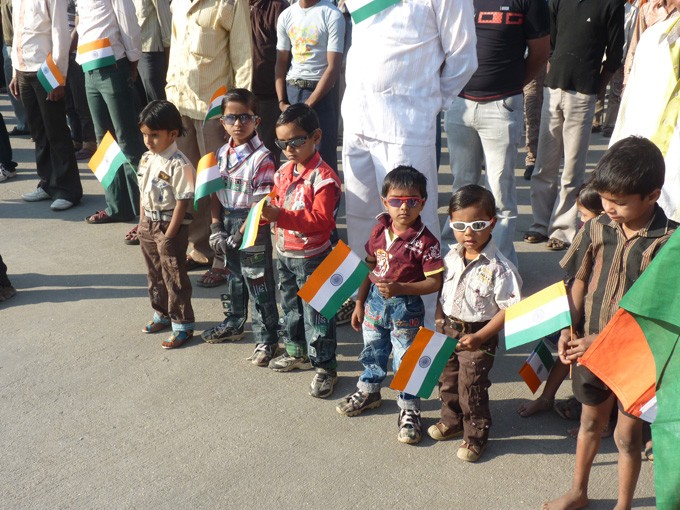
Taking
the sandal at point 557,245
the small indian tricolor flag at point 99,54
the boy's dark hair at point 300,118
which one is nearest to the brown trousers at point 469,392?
the boy's dark hair at point 300,118

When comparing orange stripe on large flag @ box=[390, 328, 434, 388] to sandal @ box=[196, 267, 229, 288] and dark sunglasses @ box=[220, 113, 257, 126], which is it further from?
sandal @ box=[196, 267, 229, 288]

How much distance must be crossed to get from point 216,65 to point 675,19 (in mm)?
3000

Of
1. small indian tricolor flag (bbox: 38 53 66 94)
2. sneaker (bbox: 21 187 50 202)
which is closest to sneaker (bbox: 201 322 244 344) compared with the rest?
small indian tricolor flag (bbox: 38 53 66 94)

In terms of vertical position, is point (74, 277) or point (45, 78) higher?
point (45, 78)

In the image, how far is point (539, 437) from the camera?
3.57 meters

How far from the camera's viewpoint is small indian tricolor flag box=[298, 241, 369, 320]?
3.46 m

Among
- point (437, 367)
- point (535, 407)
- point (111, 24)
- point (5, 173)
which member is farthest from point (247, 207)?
point (5, 173)

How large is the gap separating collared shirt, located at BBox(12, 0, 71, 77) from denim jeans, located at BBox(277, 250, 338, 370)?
3.61m

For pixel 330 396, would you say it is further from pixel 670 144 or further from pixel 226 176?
pixel 670 144

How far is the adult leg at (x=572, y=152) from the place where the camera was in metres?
5.61

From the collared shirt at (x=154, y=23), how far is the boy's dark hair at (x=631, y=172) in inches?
223

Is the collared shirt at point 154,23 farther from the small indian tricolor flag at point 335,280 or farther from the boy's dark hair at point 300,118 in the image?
the small indian tricolor flag at point 335,280

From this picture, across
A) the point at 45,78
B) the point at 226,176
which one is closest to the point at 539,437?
the point at 226,176

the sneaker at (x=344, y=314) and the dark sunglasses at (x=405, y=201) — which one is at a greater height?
the dark sunglasses at (x=405, y=201)
